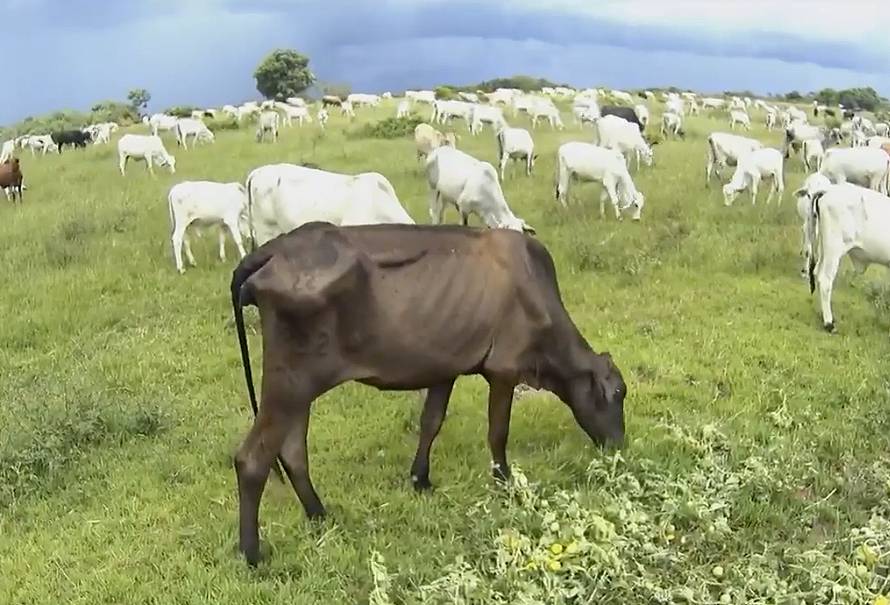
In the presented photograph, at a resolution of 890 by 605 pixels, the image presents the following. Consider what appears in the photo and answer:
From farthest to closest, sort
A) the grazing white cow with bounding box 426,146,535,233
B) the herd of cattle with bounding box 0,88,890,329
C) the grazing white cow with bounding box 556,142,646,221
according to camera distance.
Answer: the grazing white cow with bounding box 556,142,646,221 → the grazing white cow with bounding box 426,146,535,233 → the herd of cattle with bounding box 0,88,890,329

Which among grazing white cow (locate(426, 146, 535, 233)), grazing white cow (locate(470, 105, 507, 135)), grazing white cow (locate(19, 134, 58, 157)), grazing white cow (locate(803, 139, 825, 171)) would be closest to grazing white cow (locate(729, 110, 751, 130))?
grazing white cow (locate(470, 105, 507, 135))

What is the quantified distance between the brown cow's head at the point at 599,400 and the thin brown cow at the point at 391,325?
14cm

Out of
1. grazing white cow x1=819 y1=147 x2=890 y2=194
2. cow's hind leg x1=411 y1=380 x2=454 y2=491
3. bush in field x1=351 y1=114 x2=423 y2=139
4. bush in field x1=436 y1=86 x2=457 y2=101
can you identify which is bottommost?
bush in field x1=436 y1=86 x2=457 y2=101

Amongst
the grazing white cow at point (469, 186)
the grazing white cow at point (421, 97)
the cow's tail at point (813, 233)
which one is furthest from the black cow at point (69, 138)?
the cow's tail at point (813, 233)

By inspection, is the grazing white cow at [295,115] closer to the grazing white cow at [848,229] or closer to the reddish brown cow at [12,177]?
the reddish brown cow at [12,177]

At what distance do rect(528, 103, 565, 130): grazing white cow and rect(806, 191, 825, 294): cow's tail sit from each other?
21.1 metres

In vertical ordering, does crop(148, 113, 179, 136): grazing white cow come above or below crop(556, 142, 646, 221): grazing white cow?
below

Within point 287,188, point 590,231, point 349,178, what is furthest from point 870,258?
point 287,188

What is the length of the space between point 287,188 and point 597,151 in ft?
23.5

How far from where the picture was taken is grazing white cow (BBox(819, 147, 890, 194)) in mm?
15070

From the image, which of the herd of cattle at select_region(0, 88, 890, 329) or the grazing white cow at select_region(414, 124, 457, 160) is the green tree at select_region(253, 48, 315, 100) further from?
the grazing white cow at select_region(414, 124, 457, 160)

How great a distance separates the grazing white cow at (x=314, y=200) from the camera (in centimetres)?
1009

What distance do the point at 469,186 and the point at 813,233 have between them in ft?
15.0

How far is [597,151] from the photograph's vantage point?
1612cm
